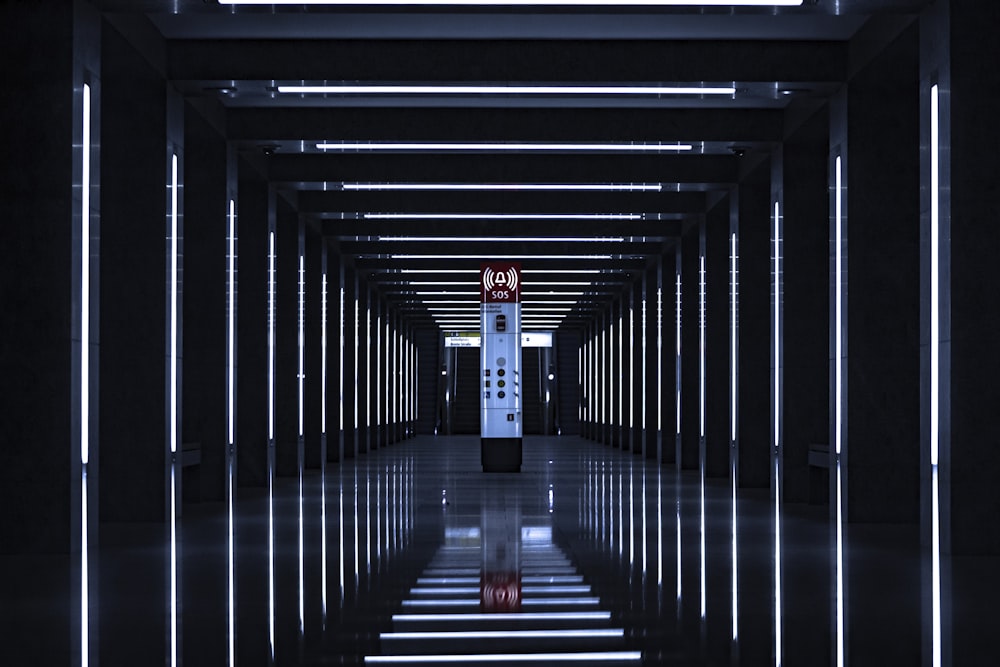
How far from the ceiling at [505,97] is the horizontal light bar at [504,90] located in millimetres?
41

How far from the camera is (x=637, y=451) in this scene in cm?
3350

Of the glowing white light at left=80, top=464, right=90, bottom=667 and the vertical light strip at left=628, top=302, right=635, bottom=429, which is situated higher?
the vertical light strip at left=628, top=302, right=635, bottom=429

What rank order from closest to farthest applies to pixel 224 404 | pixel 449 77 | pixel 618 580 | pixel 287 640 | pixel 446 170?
pixel 287 640 → pixel 618 580 → pixel 449 77 → pixel 224 404 → pixel 446 170

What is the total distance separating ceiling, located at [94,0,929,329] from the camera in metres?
12.8

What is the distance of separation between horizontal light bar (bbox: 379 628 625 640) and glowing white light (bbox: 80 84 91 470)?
5.53m

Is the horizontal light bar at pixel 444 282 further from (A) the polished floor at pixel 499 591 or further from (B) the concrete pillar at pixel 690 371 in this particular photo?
(A) the polished floor at pixel 499 591

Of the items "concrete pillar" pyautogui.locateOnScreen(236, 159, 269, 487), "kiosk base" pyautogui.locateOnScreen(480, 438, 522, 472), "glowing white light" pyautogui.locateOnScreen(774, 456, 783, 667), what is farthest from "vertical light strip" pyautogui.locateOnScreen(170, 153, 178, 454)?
"kiosk base" pyautogui.locateOnScreen(480, 438, 522, 472)

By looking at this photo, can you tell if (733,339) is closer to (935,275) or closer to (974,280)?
(935,275)

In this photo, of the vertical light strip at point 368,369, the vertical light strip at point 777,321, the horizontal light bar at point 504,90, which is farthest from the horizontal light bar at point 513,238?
the horizontal light bar at point 504,90

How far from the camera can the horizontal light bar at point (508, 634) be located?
20.0 feet

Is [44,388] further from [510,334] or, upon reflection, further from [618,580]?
[510,334]

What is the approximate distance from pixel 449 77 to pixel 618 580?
6.63 meters

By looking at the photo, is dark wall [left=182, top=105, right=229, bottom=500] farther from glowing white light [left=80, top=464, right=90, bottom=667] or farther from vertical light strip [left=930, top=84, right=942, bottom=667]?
vertical light strip [left=930, top=84, right=942, bottom=667]

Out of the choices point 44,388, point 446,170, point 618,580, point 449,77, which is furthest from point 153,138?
point 618,580
